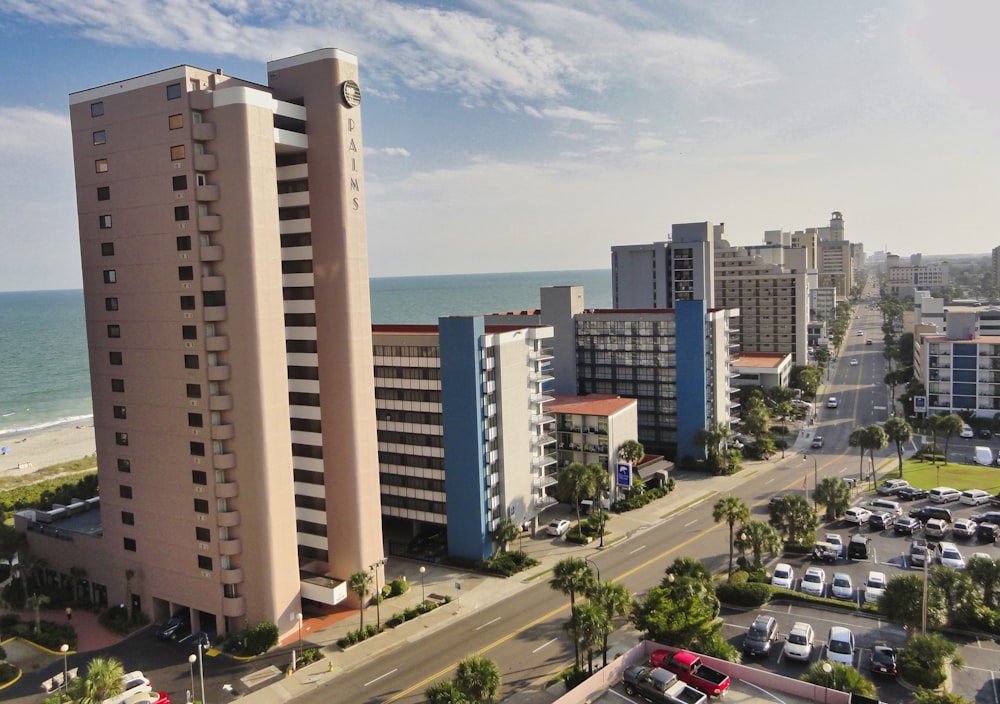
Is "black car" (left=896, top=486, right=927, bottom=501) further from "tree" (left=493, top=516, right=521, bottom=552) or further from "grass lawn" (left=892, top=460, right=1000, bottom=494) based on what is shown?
"tree" (left=493, top=516, right=521, bottom=552)

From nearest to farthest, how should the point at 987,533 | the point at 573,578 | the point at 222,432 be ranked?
the point at 573,578, the point at 222,432, the point at 987,533

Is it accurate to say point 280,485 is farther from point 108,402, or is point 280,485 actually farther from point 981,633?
point 981,633

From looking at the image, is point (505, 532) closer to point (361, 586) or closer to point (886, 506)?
point (361, 586)

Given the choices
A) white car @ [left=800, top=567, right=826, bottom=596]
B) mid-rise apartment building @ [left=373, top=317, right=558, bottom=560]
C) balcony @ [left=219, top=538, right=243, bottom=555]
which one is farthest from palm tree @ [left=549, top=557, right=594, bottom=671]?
balcony @ [left=219, top=538, right=243, bottom=555]

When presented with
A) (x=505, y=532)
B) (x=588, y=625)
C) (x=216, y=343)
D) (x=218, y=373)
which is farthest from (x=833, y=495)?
(x=216, y=343)

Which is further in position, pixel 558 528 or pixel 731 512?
pixel 558 528
